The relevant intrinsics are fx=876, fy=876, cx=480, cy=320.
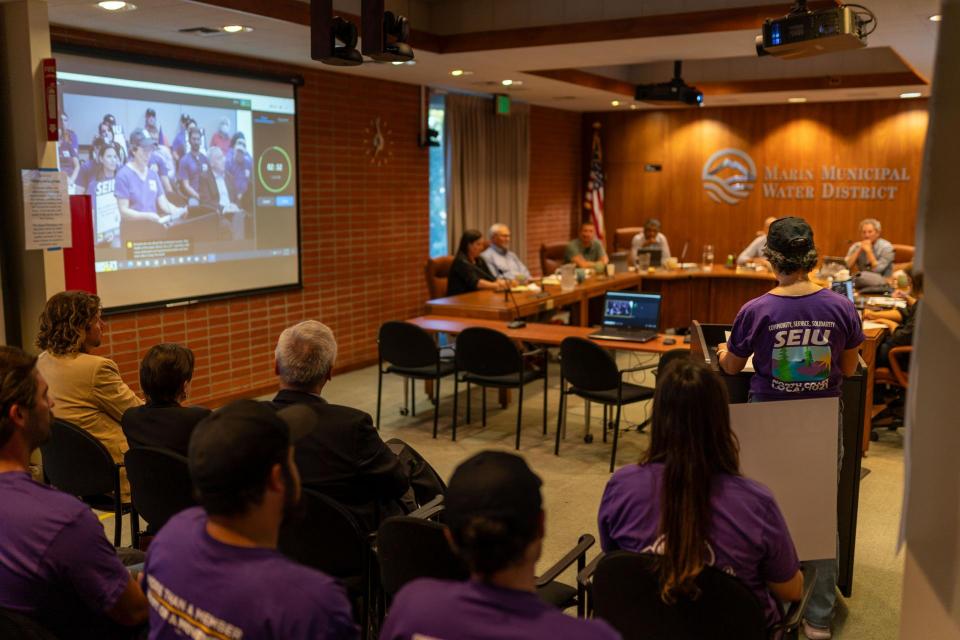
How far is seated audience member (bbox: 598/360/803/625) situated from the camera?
1.91 meters

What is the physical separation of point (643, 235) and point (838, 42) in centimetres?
588

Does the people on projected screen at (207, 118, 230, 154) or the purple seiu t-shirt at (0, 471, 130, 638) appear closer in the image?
the purple seiu t-shirt at (0, 471, 130, 638)

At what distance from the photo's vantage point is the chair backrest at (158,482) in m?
2.77

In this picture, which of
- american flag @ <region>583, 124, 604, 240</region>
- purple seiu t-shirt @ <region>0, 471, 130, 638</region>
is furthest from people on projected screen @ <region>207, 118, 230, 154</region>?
american flag @ <region>583, 124, 604, 240</region>

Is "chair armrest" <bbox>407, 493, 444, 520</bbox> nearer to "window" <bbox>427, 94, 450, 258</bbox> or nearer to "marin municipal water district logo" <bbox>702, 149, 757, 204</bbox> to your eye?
"window" <bbox>427, 94, 450, 258</bbox>

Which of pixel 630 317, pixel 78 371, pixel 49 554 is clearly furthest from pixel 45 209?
pixel 630 317

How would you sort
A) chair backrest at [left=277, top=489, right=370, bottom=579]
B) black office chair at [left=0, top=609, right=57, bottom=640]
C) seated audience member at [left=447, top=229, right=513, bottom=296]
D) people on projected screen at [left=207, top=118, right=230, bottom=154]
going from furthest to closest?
1. seated audience member at [left=447, top=229, right=513, bottom=296]
2. people on projected screen at [left=207, top=118, right=230, bottom=154]
3. chair backrest at [left=277, top=489, right=370, bottom=579]
4. black office chair at [left=0, top=609, right=57, bottom=640]

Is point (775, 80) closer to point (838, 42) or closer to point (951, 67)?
point (838, 42)

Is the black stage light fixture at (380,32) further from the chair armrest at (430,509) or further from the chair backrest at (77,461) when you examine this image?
the chair armrest at (430,509)

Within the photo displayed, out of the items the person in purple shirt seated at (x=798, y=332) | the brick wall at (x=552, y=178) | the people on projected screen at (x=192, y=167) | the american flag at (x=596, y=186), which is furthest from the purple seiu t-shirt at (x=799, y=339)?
the american flag at (x=596, y=186)

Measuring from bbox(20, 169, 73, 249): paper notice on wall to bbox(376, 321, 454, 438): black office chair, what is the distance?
2.07 metres

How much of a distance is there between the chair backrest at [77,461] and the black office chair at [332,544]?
101 centimetres

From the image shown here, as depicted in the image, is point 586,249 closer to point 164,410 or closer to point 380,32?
point 380,32

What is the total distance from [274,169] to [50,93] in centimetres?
263
